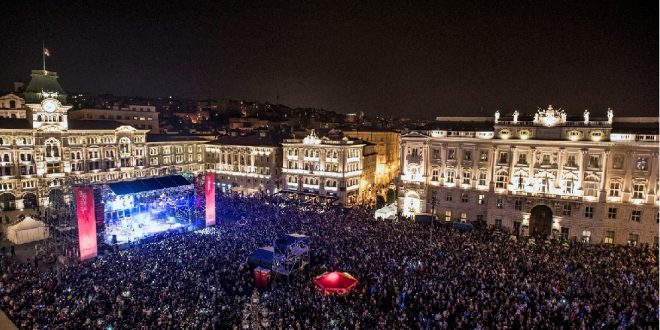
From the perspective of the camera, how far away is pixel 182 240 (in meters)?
33.0

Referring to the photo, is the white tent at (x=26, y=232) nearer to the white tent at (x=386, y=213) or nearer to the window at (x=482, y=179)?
the white tent at (x=386, y=213)

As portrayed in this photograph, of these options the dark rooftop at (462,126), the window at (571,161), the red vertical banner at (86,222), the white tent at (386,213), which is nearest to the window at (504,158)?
the dark rooftop at (462,126)

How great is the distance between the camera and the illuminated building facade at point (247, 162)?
62406 mm

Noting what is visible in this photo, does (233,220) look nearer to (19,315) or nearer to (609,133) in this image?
(19,315)

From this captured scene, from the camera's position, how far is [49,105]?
5031 cm

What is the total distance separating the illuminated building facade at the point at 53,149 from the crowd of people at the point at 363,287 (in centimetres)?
2110

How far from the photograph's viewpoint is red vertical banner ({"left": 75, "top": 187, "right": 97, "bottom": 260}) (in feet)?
105

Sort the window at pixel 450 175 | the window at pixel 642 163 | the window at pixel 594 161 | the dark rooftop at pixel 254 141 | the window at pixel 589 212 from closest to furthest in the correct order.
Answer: the window at pixel 642 163, the window at pixel 594 161, the window at pixel 589 212, the window at pixel 450 175, the dark rooftop at pixel 254 141

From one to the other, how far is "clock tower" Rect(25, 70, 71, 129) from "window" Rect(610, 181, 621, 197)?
2521 inches

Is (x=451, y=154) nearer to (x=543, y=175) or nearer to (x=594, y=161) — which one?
(x=543, y=175)

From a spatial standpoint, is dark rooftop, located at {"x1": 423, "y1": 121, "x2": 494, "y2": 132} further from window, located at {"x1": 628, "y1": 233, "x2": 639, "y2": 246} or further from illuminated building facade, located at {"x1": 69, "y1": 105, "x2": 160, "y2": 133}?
illuminated building facade, located at {"x1": 69, "y1": 105, "x2": 160, "y2": 133}

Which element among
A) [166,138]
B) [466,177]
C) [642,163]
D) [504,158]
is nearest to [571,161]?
[642,163]

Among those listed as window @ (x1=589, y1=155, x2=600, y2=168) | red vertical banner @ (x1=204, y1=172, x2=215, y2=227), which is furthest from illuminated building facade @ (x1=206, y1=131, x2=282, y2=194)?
window @ (x1=589, y1=155, x2=600, y2=168)

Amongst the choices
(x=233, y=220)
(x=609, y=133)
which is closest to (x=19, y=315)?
(x=233, y=220)
